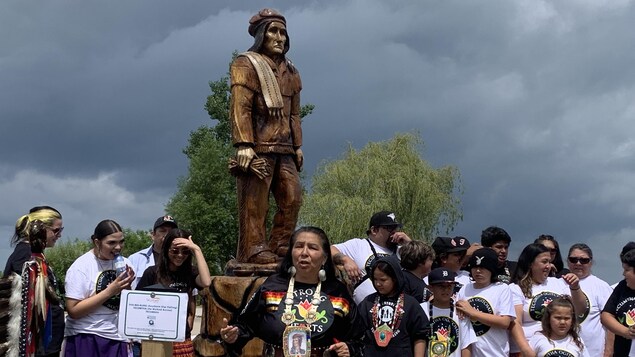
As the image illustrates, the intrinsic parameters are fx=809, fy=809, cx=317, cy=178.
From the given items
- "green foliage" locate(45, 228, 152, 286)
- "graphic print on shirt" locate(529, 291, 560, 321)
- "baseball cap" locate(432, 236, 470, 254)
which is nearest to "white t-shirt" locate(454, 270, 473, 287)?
"baseball cap" locate(432, 236, 470, 254)

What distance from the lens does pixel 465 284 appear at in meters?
6.62

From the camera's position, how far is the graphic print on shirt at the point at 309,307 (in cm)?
455

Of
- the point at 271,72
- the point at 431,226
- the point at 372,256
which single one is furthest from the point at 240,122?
the point at 431,226

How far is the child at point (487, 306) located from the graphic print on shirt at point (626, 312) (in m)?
1.06

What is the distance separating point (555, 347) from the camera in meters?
6.19

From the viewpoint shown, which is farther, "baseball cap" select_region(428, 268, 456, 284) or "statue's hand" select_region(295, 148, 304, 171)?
"statue's hand" select_region(295, 148, 304, 171)

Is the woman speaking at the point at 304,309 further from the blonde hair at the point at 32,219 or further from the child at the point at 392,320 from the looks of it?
the blonde hair at the point at 32,219

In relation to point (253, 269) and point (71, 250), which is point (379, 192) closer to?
point (253, 269)

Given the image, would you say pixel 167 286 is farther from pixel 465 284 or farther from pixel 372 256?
pixel 465 284

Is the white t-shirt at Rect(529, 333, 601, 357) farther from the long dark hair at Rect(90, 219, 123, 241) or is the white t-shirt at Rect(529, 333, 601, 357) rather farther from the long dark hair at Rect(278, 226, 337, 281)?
the long dark hair at Rect(90, 219, 123, 241)

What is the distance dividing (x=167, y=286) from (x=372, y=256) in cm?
196

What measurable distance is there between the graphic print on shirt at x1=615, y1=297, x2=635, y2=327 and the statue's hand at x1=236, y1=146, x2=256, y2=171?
3389mm

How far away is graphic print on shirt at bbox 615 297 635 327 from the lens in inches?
259

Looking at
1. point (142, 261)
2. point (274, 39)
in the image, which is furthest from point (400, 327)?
point (274, 39)
